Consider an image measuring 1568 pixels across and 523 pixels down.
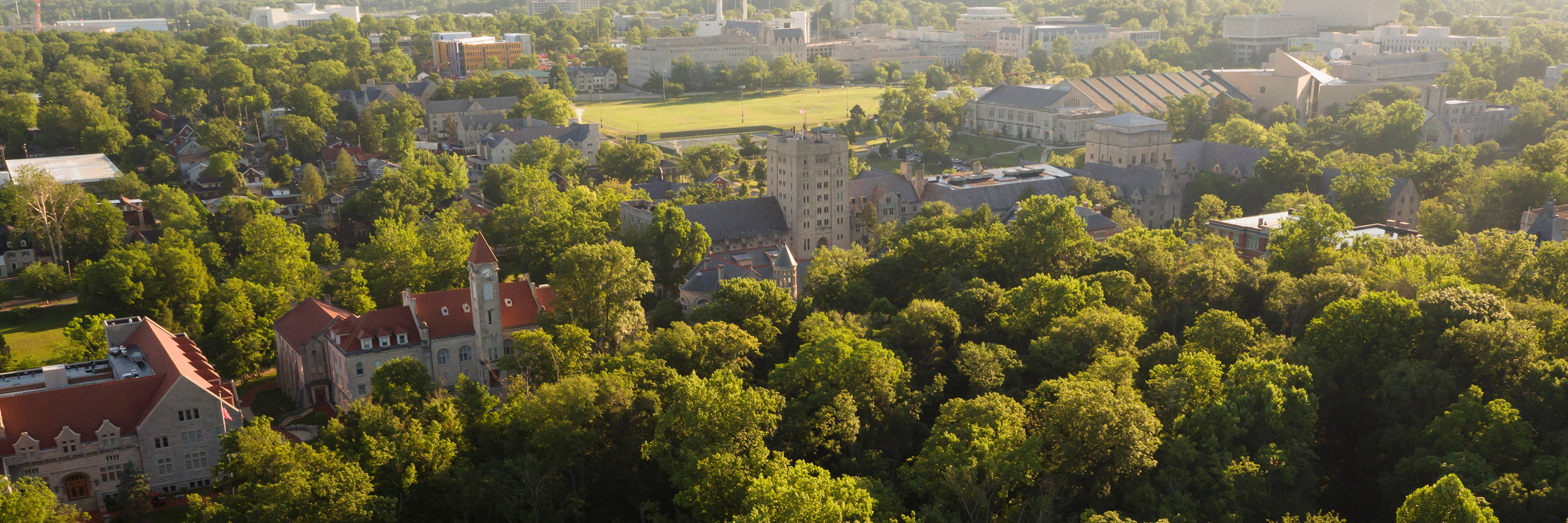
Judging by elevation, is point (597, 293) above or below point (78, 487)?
above

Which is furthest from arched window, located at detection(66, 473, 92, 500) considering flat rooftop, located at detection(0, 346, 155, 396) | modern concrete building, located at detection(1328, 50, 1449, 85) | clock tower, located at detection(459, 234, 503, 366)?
modern concrete building, located at detection(1328, 50, 1449, 85)

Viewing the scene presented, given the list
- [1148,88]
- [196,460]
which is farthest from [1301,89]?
[196,460]

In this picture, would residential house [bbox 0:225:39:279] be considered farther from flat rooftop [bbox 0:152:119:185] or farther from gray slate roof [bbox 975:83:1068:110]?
gray slate roof [bbox 975:83:1068:110]

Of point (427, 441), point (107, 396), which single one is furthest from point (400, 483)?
point (107, 396)

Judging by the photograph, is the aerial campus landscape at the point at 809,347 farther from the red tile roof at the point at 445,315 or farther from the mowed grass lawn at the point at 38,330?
the mowed grass lawn at the point at 38,330

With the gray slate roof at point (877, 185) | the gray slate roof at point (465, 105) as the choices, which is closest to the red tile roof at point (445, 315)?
the gray slate roof at point (877, 185)

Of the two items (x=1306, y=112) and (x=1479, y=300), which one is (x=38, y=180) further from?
(x=1306, y=112)

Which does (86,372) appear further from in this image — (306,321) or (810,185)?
(810,185)
